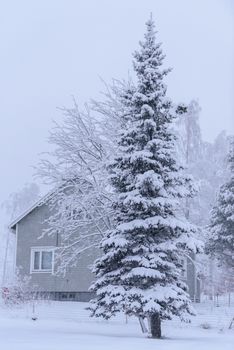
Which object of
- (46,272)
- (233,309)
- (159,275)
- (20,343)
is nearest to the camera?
(20,343)

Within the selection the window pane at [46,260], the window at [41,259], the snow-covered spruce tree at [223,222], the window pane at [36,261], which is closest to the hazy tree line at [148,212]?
the snow-covered spruce tree at [223,222]

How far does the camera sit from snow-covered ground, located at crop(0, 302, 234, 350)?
13.1 metres

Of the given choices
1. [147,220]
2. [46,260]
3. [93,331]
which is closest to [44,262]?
[46,260]

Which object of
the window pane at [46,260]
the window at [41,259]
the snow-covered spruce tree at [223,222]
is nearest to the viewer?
the snow-covered spruce tree at [223,222]

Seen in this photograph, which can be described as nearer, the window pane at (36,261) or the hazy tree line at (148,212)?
the hazy tree line at (148,212)

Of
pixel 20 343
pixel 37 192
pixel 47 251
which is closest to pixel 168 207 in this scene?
pixel 20 343

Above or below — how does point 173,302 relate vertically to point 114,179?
below

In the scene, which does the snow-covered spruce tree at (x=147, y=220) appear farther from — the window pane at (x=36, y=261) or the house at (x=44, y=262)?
the window pane at (x=36, y=261)

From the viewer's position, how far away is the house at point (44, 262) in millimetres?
32469

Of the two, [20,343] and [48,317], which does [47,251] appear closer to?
[48,317]

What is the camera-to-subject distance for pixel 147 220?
16.5 metres

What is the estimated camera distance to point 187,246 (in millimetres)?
16453

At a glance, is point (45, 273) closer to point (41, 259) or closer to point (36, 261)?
point (41, 259)

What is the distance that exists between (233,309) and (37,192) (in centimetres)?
4772
